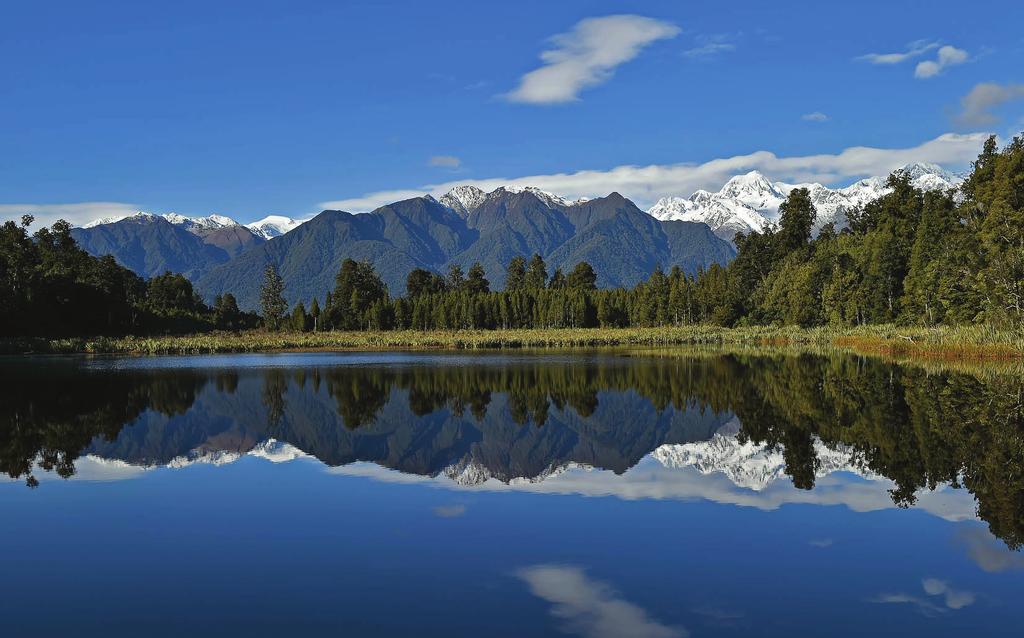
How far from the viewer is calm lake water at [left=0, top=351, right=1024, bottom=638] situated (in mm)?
8648

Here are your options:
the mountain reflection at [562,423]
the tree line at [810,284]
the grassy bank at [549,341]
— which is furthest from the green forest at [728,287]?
the mountain reflection at [562,423]

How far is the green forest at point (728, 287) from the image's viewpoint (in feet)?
211

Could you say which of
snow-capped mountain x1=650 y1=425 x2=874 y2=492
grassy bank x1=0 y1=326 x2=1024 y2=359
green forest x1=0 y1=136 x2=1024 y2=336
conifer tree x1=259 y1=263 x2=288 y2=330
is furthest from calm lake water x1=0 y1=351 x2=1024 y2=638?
conifer tree x1=259 y1=263 x2=288 y2=330

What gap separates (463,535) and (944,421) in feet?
51.6

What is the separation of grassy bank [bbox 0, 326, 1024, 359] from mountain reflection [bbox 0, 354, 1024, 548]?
15962 millimetres

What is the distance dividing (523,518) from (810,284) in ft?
296

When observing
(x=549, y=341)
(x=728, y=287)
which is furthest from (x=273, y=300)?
(x=728, y=287)

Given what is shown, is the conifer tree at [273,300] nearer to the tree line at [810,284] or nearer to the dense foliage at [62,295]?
the tree line at [810,284]

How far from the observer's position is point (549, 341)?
88938 mm

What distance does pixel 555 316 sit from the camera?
446ft

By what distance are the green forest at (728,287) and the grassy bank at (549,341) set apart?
540 centimetres

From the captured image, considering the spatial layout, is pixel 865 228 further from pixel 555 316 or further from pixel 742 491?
pixel 742 491

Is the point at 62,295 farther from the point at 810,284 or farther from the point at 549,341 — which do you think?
the point at 810,284

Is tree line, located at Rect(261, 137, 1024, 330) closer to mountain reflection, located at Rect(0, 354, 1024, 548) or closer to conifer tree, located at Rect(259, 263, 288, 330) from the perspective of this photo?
conifer tree, located at Rect(259, 263, 288, 330)
